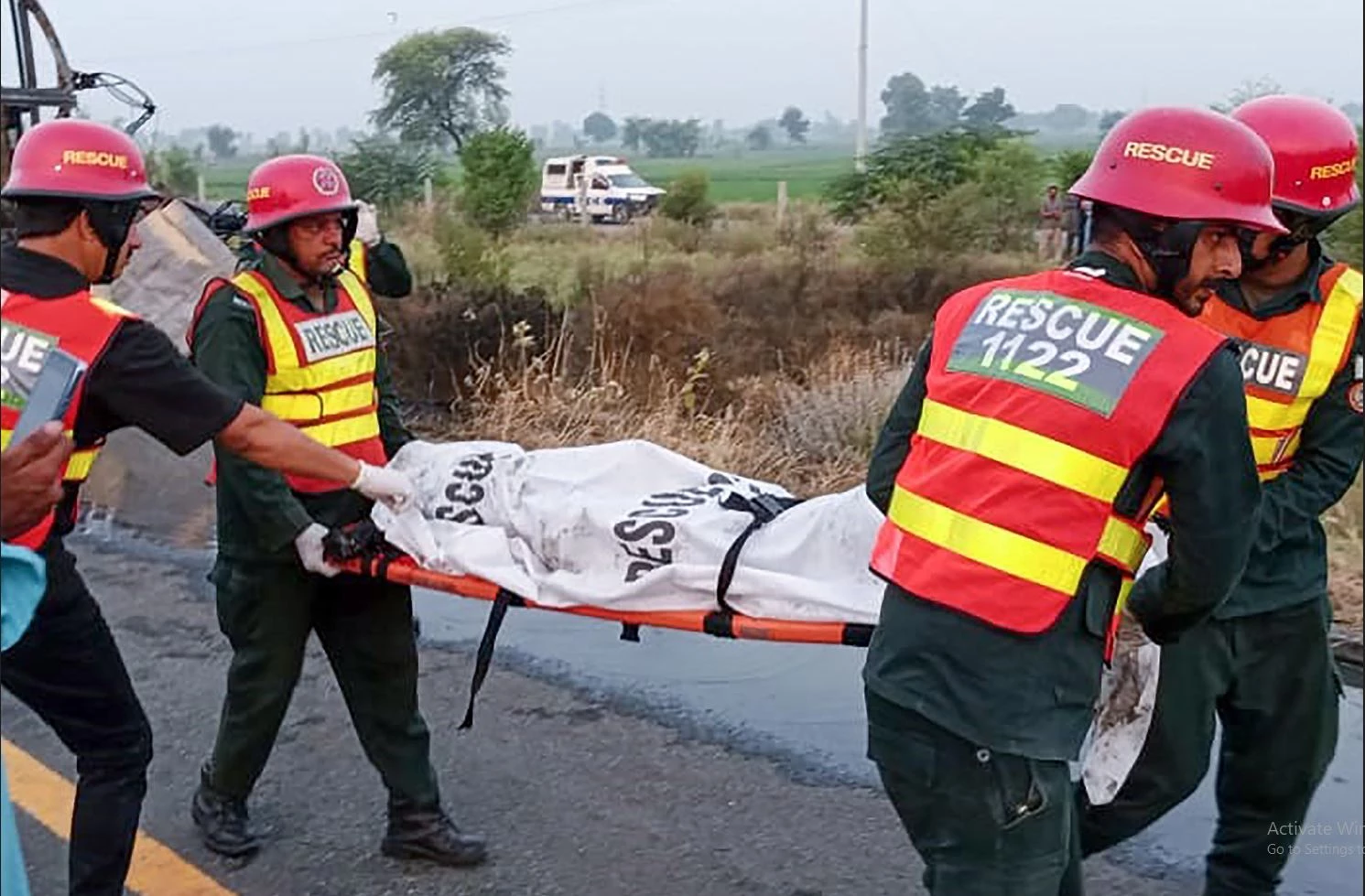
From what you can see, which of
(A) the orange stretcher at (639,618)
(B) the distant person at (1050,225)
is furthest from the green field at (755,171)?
(A) the orange stretcher at (639,618)

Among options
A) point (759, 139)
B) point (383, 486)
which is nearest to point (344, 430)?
point (383, 486)

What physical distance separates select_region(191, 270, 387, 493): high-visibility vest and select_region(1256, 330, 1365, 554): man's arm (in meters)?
2.23

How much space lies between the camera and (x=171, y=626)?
21.3 ft

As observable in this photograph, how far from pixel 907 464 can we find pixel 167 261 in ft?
26.7

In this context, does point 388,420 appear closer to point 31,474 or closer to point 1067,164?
point 31,474

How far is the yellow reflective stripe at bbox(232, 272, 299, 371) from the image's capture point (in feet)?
13.4

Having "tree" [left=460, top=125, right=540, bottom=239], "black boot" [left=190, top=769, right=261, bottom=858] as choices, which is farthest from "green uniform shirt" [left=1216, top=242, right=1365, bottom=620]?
"tree" [left=460, top=125, right=540, bottom=239]

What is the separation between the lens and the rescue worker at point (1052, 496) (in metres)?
2.49

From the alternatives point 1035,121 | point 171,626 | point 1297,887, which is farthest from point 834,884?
point 1035,121

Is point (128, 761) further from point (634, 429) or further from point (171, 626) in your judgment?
point (634, 429)

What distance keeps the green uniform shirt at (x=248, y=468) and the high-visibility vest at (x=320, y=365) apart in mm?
30

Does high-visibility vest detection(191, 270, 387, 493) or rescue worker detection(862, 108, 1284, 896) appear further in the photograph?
high-visibility vest detection(191, 270, 387, 493)

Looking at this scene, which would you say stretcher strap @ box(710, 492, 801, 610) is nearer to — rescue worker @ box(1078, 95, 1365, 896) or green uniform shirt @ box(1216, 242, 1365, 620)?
rescue worker @ box(1078, 95, 1365, 896)

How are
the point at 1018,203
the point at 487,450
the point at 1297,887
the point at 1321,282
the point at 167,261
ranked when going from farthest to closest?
the point at 1018,203
the point at 167,261
the point at 487,450
the point at 1297,887
the point at 1321,282
